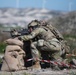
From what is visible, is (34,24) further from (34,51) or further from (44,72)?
(44,72)

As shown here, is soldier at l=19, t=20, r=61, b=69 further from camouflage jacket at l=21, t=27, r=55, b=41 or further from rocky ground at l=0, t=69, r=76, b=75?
rocky ground at l=0, t=69, r=76, b=75

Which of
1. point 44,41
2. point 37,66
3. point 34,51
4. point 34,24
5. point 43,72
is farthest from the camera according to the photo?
point 34,24

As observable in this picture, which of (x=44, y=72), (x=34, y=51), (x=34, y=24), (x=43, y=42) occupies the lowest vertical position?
(x=44, y=72)

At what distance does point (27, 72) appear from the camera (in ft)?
46.4

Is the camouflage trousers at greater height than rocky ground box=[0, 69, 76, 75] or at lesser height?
greater

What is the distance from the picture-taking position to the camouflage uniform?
14.7 meters

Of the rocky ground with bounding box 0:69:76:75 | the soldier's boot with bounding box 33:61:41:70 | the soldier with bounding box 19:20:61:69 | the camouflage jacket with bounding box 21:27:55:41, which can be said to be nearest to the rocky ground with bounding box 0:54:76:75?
the rocky ground with bounding box 0:69:76:75

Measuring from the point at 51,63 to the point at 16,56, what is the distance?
1.13 m

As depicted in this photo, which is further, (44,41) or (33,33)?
(44,41)

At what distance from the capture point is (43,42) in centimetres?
1471

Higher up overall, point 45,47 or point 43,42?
point 43,42

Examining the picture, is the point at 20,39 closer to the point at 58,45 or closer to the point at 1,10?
the point at 58,45

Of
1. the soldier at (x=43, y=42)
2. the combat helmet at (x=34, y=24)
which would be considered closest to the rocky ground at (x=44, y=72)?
the soldier at (x=43, y=42)

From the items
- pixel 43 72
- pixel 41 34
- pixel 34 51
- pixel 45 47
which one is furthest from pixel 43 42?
pixel 43 72
